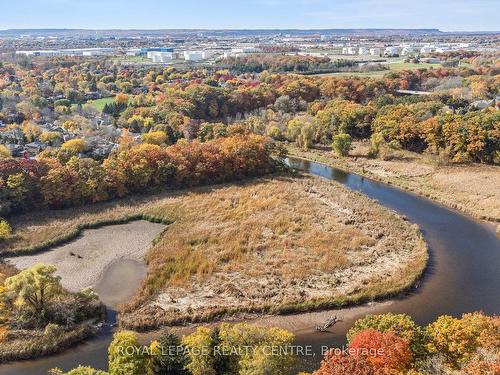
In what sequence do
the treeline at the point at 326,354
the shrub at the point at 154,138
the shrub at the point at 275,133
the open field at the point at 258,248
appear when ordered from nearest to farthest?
the treeline at the point at 326,354, the open field at the point at 258,248, the shrub at the point at 154,138, the shrub at the point at 275,133

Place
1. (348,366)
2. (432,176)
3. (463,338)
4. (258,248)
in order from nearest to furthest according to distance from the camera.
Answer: (348,366), (463,338), (258,248), (432,176)

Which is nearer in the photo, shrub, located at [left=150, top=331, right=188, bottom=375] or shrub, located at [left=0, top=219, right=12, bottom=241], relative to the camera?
shrub, located at [left=150, top=331, right=188, bottom=375]

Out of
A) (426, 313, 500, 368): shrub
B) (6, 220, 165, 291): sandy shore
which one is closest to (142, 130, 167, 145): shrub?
(6, 220, 165, 291): sandy shore

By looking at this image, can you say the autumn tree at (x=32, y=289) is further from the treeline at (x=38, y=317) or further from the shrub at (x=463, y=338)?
the shrub at (x=463, y=338)

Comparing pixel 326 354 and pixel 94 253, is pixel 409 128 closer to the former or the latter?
pixel 94 253

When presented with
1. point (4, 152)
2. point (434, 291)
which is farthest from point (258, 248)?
point (4, 152)

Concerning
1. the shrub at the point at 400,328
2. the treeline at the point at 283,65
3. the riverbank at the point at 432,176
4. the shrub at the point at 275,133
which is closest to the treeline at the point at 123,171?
the riverbank at the point at 432,176

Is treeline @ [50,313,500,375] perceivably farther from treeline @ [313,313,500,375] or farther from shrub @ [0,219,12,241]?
shrub @ [0,219,12,241]
